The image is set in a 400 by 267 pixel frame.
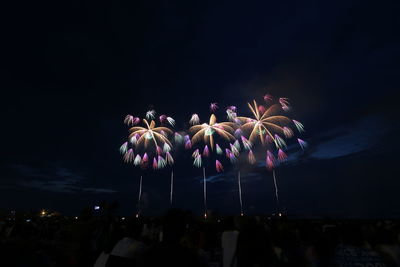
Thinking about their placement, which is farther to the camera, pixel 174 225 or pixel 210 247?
pixel 210 247

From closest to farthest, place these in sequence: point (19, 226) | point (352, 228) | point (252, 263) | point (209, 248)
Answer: point (252, 263)
point (352, 228)
point (19, 226)
point (209, 248)

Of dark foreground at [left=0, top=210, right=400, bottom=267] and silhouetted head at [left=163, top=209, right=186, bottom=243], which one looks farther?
silhouetted head at [left=163, top=209, right=186, bottom=243]

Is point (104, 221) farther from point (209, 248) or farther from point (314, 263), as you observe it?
point (314, 263)

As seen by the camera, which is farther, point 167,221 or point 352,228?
point 352,228

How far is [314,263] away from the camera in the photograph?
6.15 m

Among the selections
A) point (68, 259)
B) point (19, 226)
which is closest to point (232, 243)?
point (68, 259)

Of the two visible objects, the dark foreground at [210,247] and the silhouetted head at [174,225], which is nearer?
the dark foreground at [210,247]

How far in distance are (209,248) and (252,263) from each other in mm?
4884

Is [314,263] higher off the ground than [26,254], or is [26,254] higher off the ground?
[26,254]

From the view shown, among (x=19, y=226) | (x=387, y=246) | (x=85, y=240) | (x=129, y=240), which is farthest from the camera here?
(x=19, y=226)

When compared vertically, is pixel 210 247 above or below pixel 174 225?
below

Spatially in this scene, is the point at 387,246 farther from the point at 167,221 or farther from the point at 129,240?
the point at 129,240

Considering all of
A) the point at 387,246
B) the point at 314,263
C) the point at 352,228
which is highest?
the point at 352,228

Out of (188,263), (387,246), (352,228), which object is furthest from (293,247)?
(188,263)
